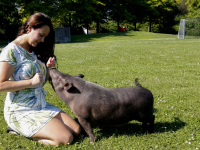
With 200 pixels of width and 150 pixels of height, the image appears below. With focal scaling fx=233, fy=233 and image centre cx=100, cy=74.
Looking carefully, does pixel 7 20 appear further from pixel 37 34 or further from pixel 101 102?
pixel 101 102

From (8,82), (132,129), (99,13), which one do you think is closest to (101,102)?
(132,129)

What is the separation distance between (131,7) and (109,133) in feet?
164

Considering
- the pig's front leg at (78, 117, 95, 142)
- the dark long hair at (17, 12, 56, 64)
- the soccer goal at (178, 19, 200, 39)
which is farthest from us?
the soccer goal at (178, 19, 200, 39)

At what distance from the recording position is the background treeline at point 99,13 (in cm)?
3703

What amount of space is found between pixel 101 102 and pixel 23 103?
4.33ft

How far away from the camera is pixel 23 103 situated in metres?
3.90

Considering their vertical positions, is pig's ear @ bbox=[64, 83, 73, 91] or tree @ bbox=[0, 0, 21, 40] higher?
tree @ bbox=[0, 0, 21, 40]

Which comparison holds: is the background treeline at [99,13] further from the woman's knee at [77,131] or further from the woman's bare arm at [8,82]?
the woman's knee at [77,131]

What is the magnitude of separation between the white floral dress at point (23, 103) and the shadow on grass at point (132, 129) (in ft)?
2.64

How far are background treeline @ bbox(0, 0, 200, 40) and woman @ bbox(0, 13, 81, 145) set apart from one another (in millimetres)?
31422

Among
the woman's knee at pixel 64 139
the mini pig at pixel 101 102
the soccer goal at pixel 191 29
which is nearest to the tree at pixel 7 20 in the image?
the soccer goal at pixel 191 29

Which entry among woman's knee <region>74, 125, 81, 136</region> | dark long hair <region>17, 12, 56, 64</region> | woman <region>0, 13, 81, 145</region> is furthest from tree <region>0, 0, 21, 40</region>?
woman's knee <region>74, 125, 81, 136</region>

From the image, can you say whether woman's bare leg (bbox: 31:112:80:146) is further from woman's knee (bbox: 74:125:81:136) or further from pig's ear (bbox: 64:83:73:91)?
pig's ear (bbox: 64:83:73:91)

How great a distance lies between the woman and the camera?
3.70m
